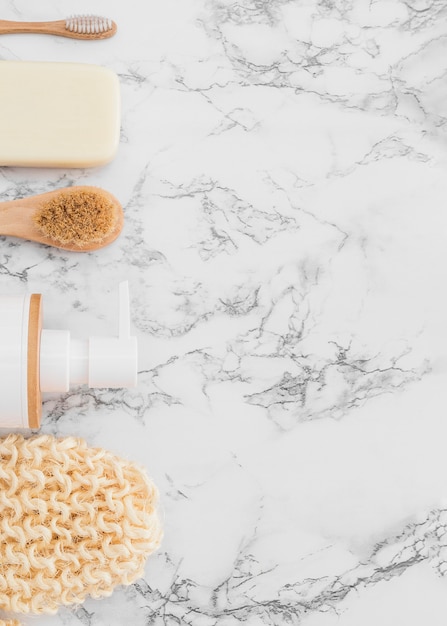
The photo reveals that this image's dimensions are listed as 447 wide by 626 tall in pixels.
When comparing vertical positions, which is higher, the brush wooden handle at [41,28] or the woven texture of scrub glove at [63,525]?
the brush wooden handle at [41,28]

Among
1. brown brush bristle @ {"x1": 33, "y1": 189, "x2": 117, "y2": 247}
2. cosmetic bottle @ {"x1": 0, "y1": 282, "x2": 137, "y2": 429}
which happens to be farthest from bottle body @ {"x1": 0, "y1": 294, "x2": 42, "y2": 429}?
brown brush bristle @ {"x1": 33, "y1": 189, "x2": 117, "y2": 247}

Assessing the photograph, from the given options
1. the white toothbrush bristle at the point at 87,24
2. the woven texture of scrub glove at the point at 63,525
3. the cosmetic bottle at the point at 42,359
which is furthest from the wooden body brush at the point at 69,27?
the woven texture of scrub glove at the point at 63,525

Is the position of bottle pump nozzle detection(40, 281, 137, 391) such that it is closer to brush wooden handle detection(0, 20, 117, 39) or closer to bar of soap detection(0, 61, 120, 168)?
bar of soap detection(0, 61, 120, 168)

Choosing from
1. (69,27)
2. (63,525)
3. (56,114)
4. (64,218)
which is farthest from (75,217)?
(63,525)

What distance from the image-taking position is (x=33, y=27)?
89 centimetres

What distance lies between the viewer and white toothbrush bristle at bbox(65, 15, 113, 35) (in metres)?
0.89

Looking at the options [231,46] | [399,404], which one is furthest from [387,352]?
[231,46]

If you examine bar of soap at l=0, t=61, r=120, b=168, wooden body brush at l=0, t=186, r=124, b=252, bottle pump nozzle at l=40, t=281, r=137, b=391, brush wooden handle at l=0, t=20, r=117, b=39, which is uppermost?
brush wooden handle at l=0, t=20, r=117, b=39

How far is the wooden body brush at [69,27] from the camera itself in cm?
89

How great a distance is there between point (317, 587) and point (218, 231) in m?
0.48

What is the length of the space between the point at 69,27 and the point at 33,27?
5 centimetres

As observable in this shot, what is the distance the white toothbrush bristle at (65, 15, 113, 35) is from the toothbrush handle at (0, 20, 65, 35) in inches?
0.4

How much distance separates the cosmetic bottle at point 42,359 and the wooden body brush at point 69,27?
0.33 metres

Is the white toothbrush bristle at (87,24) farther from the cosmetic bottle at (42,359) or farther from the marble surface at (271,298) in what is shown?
the cosmetic bottle at (42,359)
